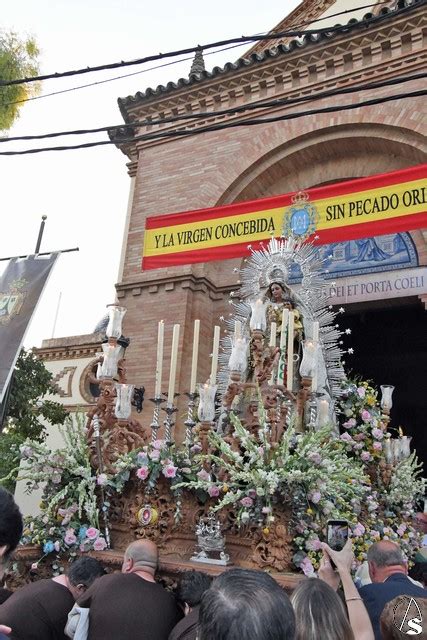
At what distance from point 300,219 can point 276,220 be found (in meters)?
0.33

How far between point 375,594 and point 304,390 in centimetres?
293

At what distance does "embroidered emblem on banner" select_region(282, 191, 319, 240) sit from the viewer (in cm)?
802

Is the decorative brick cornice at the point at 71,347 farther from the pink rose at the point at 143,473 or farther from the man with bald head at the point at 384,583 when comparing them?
the man with bald head at the point at 384,583

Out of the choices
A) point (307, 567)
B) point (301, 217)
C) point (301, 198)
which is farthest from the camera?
point (301, 217)

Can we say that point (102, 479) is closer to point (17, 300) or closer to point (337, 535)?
point (337, 535)

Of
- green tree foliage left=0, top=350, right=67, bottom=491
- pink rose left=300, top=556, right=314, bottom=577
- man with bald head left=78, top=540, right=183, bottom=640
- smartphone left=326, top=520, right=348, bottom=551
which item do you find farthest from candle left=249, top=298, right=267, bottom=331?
green tree foliage left=0, top=350, right=67, bottom=491

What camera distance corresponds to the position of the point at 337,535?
3.29 metres

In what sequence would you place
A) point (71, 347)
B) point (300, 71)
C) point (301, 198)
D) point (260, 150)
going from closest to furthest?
1. point (301, 198)
2. point (300, 71)
3. point (260, 150)
4. point (71, 347)

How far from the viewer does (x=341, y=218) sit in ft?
25.6

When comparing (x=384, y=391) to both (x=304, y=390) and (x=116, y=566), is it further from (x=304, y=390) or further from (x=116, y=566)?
(x=116, y=566)

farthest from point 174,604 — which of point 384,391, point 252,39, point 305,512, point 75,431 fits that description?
point 252,39

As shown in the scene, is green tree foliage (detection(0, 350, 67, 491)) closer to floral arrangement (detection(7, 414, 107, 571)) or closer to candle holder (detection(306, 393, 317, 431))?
floral arrangement (detection(7, 414, 107, 571))

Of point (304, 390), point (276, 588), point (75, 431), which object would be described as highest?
point (304, 390)

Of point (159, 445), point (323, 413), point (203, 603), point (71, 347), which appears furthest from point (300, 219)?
point (71, 347)
